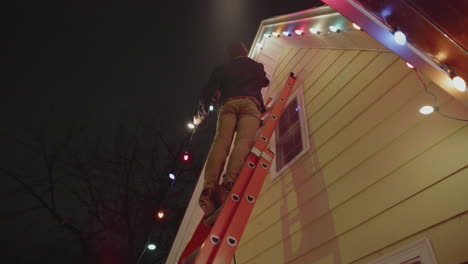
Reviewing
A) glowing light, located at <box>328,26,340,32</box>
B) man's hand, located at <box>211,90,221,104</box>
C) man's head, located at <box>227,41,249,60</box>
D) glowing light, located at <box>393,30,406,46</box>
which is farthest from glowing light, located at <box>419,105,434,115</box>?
man's head, located at <box>227,41,249,60</box>

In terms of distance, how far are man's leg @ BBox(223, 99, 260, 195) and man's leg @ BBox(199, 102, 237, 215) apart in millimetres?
80

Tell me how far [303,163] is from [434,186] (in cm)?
153

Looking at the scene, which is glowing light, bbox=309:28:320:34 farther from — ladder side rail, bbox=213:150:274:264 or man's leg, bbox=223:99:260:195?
ladder side rail, bbox=213:150:274:264

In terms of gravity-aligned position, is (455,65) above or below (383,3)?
below

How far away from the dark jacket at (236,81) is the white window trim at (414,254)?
192cm

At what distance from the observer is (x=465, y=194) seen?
173 cm

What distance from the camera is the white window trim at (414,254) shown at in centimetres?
174

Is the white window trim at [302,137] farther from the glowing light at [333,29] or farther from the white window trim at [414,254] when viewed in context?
the white window trim at [414,254]

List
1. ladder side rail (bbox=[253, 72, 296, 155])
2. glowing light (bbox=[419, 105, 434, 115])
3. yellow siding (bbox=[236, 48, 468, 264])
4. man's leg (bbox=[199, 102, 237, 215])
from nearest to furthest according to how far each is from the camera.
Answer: yellow siding (bbox=[236, 48, 468, 264]) < glowing light (bbox=[419, 105, 434, 115]) < man's leg (bbox=[199, 102, 237, 215]) < ladder side rail (bbox=[253, 72, 296, 155])

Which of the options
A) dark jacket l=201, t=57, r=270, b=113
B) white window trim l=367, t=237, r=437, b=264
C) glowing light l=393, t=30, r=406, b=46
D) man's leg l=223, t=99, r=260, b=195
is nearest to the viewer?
glowing light l=393, t=30, r=406, b=46

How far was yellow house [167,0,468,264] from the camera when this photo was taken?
5.74 feet

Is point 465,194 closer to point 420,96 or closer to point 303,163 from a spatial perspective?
point 420,96

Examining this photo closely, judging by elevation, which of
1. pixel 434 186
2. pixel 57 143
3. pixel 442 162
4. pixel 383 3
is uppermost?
pixel 57 143

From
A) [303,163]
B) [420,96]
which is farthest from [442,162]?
[303,163]
